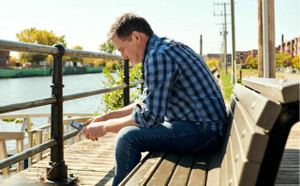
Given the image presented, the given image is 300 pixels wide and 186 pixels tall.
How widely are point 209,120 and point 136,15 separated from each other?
785 mm

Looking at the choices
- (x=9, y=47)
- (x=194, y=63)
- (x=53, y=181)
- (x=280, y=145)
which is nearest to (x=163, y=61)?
(x=194, y=63)

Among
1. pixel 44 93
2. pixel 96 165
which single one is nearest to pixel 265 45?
pixel 96 165

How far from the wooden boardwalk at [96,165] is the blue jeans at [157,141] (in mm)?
795

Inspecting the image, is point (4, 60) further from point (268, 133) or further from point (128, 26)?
point (268, 133)

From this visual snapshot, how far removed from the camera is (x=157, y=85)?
71.7 inches

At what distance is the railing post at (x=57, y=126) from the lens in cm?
252

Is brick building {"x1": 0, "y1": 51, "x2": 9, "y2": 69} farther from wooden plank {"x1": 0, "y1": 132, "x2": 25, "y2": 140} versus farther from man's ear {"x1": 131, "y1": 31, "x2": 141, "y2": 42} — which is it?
man's ear {"x1": 131, "y1": 31, "x2": 141, "y2": 42}

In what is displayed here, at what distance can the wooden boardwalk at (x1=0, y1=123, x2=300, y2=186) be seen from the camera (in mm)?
2678

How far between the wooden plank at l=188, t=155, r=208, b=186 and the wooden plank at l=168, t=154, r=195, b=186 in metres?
0.01

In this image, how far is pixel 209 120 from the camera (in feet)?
6.34

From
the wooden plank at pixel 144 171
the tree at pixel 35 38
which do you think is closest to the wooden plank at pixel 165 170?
the wooden plank at pixel 144 171

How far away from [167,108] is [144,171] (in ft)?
1.36

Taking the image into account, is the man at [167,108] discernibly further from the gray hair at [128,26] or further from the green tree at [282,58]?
the green tree at [282,58]

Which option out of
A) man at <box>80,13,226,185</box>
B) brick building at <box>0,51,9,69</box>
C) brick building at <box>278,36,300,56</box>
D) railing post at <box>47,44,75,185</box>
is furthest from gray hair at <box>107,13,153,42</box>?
brick building at <box>278,36,300,56</box>
